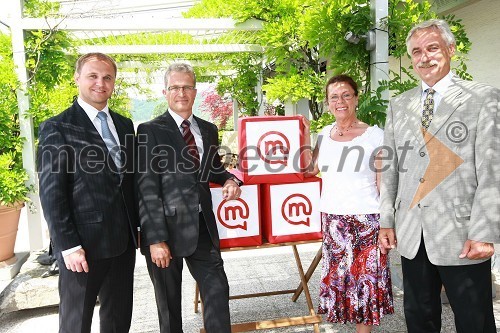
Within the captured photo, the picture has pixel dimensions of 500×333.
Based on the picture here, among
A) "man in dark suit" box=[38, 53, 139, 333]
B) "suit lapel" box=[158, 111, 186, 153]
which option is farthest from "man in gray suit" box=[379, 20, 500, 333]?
"man in dark suit" box=[38, 53, 139, 333]

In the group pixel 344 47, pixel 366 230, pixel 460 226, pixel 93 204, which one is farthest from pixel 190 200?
pixel 344 47

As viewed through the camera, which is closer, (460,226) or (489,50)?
(460,226)

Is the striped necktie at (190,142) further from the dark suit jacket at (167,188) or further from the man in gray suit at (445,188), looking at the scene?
the man in gray suit at (445,188)

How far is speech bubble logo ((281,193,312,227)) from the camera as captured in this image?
2.96 metres

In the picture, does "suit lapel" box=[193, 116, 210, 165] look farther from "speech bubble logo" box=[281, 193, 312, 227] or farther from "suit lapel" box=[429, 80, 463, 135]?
"suit lapel" box=[429, 80, 463, 135]

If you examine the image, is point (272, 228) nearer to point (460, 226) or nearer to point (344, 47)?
point (460, 226)

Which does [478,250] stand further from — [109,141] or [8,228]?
[8,228]

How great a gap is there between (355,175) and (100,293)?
1697 mm

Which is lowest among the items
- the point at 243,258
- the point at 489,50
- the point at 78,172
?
the point at 243,258

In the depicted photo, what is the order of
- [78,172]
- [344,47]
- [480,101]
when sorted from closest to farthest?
[480,101], [78,172], [344,47]

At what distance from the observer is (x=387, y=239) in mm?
2512

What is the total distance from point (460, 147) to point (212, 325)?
1732 millimetres

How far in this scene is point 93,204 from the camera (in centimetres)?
228

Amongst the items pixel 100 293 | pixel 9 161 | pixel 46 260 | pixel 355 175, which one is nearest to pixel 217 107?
pixel 9 161
